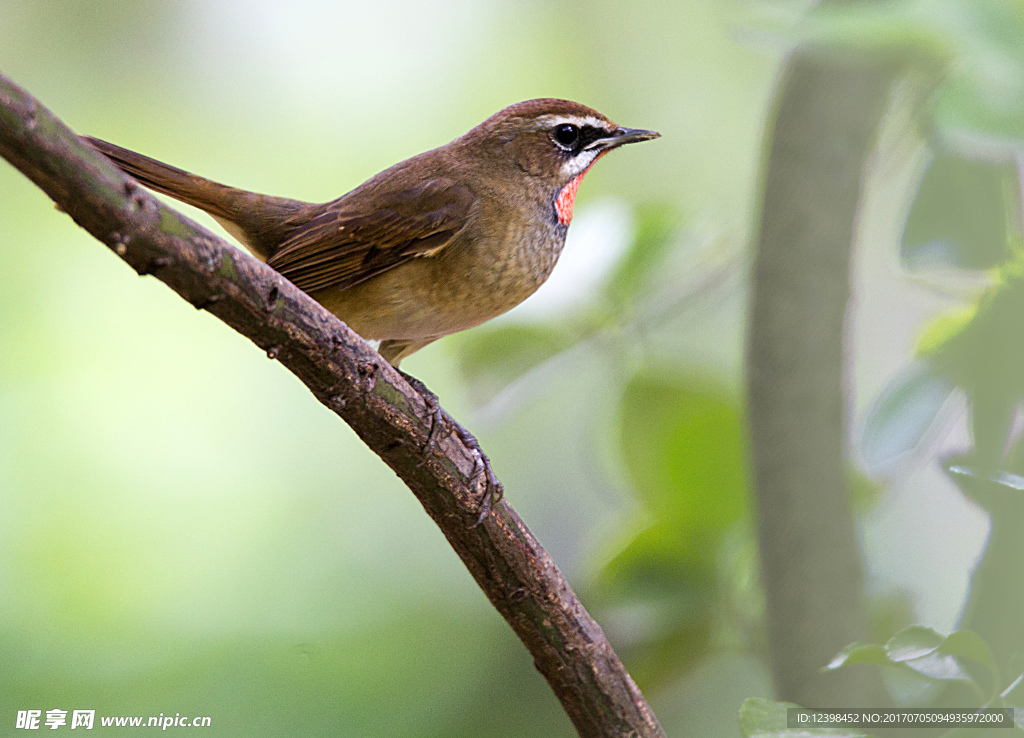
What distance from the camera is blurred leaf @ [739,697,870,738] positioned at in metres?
0.64

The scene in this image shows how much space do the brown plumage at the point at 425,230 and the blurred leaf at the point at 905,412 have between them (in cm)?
39

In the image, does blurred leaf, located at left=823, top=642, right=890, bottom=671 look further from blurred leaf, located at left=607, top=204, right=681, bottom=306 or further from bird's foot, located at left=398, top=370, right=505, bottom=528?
blurred leaf, located at left=607, top=204, right=681, bottom=306

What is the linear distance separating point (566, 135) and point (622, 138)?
0.29ft

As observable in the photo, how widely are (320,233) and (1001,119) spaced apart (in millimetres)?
704

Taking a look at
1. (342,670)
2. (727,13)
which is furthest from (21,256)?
(727,13)

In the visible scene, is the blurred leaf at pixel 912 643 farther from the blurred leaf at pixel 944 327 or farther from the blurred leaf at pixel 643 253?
the blurred leaf at pixel 643 253

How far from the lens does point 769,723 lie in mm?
674

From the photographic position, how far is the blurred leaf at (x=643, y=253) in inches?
47.9

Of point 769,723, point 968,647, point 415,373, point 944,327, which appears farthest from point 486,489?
point 415,373

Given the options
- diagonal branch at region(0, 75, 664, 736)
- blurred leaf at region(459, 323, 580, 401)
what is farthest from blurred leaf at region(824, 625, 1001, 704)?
blurred leaf at region(459, 323, 580, 401)

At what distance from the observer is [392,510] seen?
1.66 m

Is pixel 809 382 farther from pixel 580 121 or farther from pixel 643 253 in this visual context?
pixel 580 121

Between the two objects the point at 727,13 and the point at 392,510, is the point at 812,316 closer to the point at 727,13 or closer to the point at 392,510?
the point at 727,13

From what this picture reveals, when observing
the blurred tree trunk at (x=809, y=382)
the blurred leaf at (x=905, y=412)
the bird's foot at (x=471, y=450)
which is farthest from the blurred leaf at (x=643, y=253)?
the bird's foot at (x=471, y=450)
